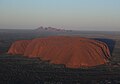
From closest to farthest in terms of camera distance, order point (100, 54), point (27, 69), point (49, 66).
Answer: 1. point (27, 69)
2. point (49, 66)
3. point (100, 54)

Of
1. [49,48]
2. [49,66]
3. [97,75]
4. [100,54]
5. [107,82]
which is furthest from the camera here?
[49,48]

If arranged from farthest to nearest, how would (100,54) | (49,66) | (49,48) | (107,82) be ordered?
(49,48) → (100,54) → (49,66) → (107,82)

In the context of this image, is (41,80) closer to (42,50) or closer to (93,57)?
(93,57)

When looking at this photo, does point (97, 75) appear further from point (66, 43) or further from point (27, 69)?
point (66, 43)

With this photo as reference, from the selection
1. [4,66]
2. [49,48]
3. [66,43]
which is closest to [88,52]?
[66,43]

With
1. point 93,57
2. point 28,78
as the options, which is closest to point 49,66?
point 93,57

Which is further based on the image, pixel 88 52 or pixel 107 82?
pixel 88 52

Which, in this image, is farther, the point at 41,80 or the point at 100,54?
the point at 100,54

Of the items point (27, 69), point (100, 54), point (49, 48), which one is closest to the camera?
point (27, 69)
